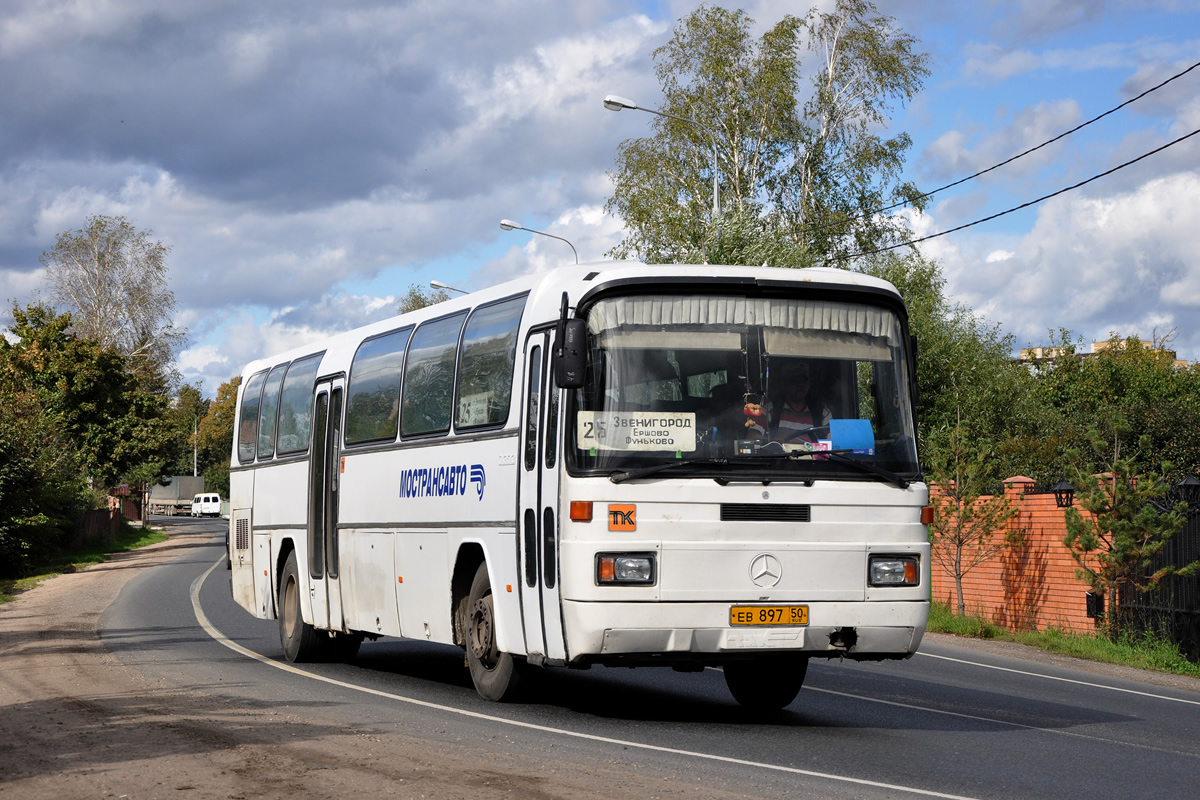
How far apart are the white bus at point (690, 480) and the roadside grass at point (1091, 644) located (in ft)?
32.0

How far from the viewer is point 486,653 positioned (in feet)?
38.3

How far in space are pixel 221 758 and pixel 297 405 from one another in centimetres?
853

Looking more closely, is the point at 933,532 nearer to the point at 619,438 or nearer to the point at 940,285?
the point at 619,438

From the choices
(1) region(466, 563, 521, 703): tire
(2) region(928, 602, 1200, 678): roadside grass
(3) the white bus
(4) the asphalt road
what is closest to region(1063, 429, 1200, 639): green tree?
(2) region(928, 602, 1200, 678): roadside grass

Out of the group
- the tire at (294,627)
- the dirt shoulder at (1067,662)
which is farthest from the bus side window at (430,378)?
the dirt shoulder at (1067,662)

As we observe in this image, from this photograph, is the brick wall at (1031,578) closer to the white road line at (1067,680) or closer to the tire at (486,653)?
the white road line at (1067,680)

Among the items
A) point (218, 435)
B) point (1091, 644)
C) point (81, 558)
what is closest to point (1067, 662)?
point (1091, 644)

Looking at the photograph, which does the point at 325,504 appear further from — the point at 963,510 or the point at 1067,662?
the point at 963,510

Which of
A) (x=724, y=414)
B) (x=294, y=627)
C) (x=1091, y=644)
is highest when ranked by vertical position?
(x=724, y=414)

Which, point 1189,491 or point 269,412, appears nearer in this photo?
point 269,412

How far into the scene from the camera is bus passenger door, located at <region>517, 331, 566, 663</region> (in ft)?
33.6

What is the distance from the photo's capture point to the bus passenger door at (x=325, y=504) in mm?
15102

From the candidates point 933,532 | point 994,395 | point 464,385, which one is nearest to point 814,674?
point 464,385

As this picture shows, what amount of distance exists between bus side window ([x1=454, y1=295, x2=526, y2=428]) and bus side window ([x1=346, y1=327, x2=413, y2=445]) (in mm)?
1542
